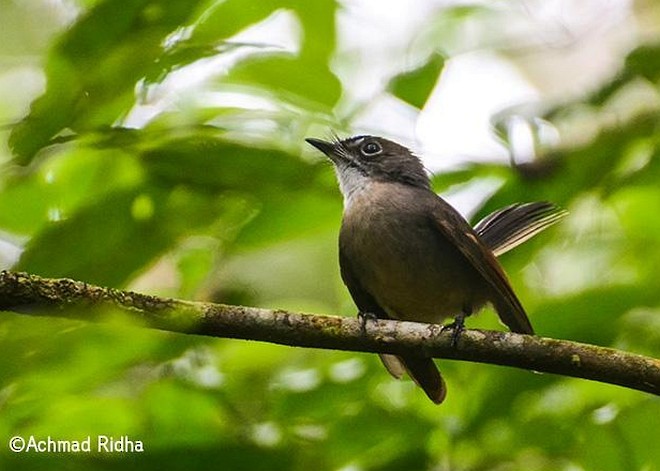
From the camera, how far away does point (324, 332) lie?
280cm

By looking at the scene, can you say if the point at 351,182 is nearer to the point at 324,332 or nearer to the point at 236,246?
the point at 236,246

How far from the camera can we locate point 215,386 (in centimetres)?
321

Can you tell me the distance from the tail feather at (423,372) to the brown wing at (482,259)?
1.09 ft

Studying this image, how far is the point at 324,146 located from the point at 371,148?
0.48 metres

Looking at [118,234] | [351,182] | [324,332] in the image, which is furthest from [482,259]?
[118,234]

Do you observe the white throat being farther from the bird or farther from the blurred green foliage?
the blurred green foliage

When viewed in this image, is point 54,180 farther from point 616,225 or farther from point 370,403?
point 616,225

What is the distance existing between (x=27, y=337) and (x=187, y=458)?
511 millimetres

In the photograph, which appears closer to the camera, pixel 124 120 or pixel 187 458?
pixel 187 458

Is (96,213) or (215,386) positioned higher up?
(96,213)

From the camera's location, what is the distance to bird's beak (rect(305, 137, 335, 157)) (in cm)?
478

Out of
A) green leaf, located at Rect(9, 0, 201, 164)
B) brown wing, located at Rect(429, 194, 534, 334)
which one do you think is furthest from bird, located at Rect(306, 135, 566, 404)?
green leaf, located at Rect(9, 0, 201, 164)

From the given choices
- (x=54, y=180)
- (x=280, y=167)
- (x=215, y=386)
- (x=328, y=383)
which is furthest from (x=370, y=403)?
(x=54, y=180)

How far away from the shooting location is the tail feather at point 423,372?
3391mm
